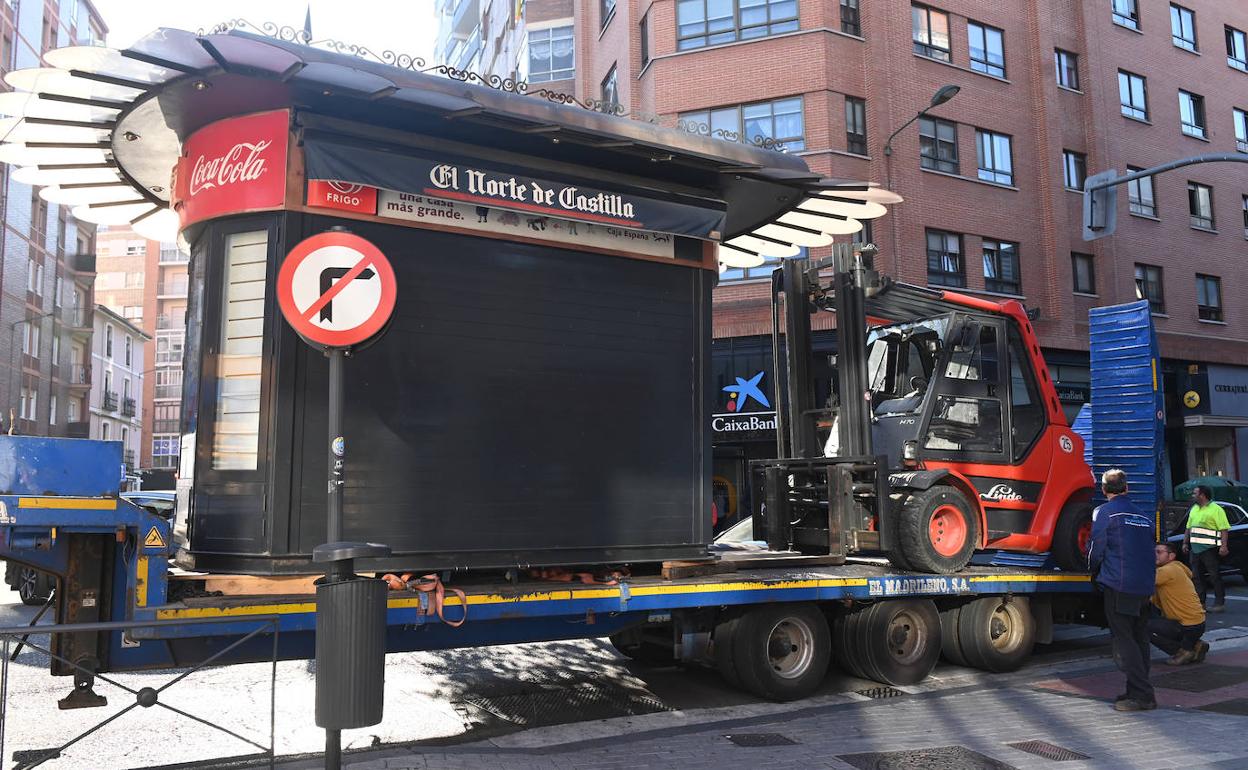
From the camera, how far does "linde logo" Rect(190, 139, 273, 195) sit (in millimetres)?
6707

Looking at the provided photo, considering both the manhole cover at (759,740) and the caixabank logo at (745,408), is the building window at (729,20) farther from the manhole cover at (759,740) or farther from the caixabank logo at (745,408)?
the manhole cover at (759,740)

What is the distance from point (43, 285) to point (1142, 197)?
51383 millimetres

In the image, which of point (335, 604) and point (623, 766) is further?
point (623, 766)

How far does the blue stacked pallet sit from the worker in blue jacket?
126 inches

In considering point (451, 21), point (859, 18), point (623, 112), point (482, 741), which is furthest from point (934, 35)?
point (451, 21)

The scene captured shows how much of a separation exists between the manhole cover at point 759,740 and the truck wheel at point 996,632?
10.9ft

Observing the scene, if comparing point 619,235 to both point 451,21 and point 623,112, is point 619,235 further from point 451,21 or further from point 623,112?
point 451,21

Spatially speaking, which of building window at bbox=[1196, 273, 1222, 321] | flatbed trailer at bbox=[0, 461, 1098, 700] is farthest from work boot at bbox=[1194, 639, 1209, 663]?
building window at bbox=[1196, 273, 1222, 321]

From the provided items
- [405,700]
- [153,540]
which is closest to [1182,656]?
[405,700]

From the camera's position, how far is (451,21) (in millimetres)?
51344

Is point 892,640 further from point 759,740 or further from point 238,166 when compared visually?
point 238,166

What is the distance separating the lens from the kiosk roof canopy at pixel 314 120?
238 inches

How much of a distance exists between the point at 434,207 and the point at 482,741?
387 cm

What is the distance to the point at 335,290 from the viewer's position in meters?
4.91
